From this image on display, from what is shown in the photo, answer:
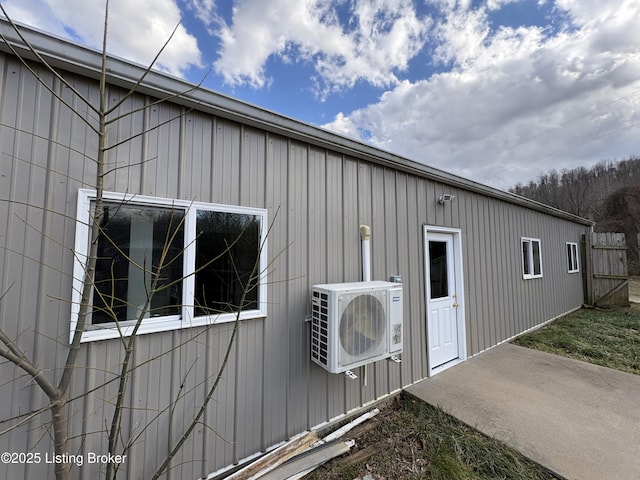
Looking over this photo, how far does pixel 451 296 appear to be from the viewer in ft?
12.7

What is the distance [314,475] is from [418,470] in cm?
81

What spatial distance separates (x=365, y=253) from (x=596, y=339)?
544cm

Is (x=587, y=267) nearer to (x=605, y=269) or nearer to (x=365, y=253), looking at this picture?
(x=605, y=269)

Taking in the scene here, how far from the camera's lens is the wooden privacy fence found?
Answer: 7.57 metres

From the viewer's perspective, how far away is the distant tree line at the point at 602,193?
1384 centimetres

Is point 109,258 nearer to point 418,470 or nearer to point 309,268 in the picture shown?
point 309,268

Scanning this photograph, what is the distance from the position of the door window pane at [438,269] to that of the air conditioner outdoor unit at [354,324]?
54.6 inches

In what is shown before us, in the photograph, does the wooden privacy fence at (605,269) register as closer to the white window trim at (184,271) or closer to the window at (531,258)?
the window at (531,258)

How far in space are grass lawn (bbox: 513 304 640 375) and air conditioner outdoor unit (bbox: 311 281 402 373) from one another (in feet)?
12.6

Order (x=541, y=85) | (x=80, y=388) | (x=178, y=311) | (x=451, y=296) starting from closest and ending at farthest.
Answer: (x=80, y=388) → (x=178, y=311) → (x=451, y=296) → (x=541, y=85)

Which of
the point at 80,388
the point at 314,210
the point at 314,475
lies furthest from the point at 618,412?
the point at 80,388

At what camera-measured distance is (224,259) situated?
2031 mm

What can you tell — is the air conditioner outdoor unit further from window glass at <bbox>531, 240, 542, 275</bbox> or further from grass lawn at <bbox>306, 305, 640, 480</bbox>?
window glass at <bbox>531, 240, 542, 275</bbox>

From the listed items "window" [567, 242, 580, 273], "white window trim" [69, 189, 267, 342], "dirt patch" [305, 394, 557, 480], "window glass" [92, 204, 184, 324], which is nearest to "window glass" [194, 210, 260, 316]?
"white window trim" [69, 189, 267, 342]
